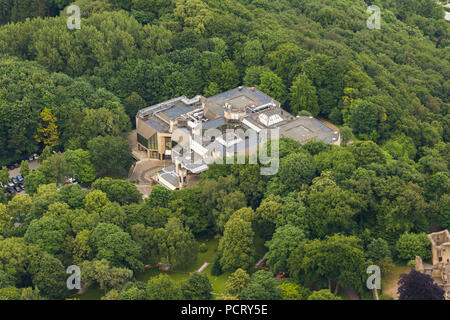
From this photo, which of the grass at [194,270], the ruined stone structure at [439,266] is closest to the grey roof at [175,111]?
the grass at [194,270]

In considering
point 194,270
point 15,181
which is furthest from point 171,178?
point 15,181

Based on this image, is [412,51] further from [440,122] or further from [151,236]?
[151,236]

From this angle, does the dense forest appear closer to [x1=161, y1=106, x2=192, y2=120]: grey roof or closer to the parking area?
the parking area

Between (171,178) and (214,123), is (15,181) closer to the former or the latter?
(171,178)

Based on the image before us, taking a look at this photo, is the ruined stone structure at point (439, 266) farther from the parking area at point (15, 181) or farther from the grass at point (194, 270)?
the parking area at point (15, 181)

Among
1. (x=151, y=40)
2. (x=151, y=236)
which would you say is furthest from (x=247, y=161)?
(x=151, y=40)

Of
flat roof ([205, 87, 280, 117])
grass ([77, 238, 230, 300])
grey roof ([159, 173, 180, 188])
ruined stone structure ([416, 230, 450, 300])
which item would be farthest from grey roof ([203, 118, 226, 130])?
ruined stone structure ([416, 230, 450, 300])
